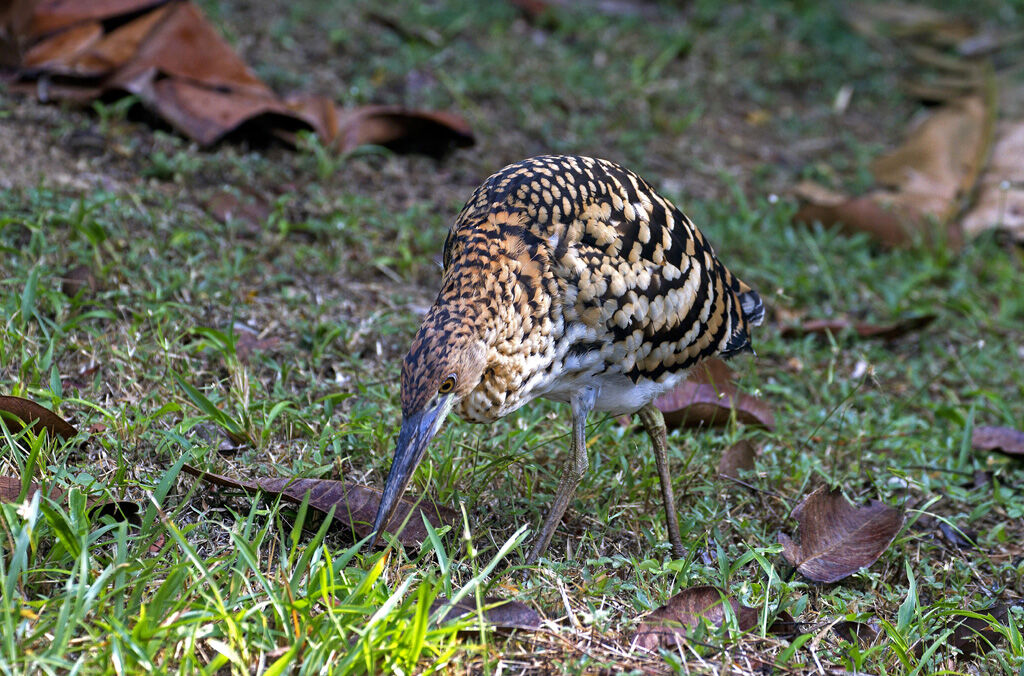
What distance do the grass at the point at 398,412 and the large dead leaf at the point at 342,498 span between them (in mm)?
74

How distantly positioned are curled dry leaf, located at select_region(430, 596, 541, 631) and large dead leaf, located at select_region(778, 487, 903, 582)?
0.96m

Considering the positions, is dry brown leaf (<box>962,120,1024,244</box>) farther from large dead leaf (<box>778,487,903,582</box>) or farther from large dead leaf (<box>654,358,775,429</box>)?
large dead leaf (<box>778,487,903,582</box>)

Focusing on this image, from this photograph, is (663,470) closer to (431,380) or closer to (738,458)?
(738,458)

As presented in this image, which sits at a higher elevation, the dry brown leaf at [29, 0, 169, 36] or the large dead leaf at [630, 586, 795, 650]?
the dry brown leaf at [29, 0, 169, 36]

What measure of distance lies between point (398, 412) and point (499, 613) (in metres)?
1.16

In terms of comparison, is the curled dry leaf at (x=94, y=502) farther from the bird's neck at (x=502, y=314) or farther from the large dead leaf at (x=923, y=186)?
the large dead leaf at (x=923, y=186)

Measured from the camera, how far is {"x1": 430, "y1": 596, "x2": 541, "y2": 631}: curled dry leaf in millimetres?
2572

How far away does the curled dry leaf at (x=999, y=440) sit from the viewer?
13.1 ft

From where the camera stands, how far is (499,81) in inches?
247

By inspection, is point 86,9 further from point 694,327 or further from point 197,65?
point 694,327

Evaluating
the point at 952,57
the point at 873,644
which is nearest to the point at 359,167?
the point at 873,644

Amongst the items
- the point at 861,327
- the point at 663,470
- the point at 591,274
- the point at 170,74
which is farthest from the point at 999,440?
the point at 170,74

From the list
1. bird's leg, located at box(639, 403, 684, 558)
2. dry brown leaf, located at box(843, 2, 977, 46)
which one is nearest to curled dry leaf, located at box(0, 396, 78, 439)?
bird's leg, located at box(639, 403, 684, 558)

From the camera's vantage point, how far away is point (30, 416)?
3.01 m
